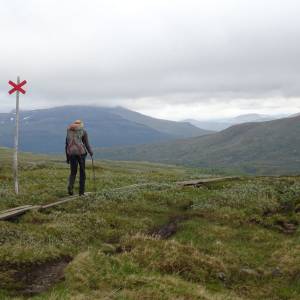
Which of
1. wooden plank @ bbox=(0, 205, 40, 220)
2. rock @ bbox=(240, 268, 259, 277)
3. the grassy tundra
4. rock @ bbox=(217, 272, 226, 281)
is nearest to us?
the grassy tundra

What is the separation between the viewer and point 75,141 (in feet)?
84.1

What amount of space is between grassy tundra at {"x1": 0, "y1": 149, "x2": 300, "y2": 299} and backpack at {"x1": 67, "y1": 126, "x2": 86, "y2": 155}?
276 centimetres

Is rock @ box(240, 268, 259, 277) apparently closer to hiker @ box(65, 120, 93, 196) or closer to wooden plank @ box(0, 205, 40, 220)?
wooden plank @ box(0, 205, 40, 220)

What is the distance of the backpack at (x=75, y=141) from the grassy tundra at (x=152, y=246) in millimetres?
2761

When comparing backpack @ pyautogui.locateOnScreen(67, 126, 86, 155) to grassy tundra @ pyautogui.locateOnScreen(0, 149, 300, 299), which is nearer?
grassy tundra @ pyautogui.locateOnScreen(0, 149, 300, 299)

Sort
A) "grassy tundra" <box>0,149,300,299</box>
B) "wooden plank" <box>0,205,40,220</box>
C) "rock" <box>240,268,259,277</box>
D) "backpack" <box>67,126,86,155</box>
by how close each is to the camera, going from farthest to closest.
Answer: "backpack" <box>67,126,86,155</box>, "wooden plank" <box>0,205,40,220</box>, "rock" <box>240,268,259,277</box>, "grassy tundra" <box>0,149,300,299</box>

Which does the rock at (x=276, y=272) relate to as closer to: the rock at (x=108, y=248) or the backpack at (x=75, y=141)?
the rock at (x=108, y=248)

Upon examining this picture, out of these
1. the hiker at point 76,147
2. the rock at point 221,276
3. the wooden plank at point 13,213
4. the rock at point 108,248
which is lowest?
the rock at point 221,276

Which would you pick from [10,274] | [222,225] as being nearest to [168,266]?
[10,274]

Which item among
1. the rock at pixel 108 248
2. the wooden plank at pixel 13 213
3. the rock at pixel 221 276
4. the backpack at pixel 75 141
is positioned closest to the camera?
the rock at pixel 221 276

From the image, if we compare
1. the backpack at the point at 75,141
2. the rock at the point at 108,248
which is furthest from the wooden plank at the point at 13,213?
the rock at the point at 108,248

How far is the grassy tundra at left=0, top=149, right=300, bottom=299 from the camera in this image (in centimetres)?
1325

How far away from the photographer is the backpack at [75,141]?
25.5 m

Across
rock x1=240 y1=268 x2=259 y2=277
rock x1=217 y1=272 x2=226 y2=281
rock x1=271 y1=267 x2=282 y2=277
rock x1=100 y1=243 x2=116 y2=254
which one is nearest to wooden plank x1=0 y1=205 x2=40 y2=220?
rock x1=100 y1=243 x2=116 y2=254
